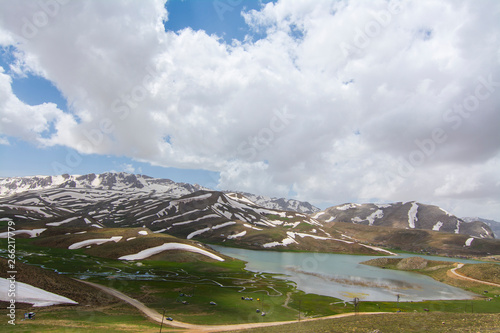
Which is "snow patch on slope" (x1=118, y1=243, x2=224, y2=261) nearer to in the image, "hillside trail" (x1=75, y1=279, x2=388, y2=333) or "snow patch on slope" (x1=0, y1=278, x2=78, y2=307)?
"hillside trail" (x1=75, y1=279, x2=388, y2=333)

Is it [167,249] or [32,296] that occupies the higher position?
[167,249]

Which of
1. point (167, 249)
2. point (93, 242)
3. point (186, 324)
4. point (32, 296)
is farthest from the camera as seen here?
point (93, 242)

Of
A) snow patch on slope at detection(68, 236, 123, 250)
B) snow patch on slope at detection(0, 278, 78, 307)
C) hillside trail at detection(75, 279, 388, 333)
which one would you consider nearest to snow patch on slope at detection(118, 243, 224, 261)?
snow patch on slope at detection(68, 236, 123, 250)

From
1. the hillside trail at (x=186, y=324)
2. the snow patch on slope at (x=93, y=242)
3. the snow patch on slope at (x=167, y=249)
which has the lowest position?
the hillside trail at (x=186, y=324)

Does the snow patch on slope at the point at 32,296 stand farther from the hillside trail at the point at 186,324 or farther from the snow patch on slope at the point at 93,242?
the snow patch on slope at the point at 93,242

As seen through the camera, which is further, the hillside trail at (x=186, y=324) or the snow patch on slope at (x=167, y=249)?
the snow patch on slope at (x=167, y=249)

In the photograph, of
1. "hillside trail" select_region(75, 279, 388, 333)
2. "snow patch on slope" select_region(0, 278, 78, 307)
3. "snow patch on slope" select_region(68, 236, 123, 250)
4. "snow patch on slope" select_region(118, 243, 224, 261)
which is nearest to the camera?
"hillside trail" select_region(75, 279, 388, 333)

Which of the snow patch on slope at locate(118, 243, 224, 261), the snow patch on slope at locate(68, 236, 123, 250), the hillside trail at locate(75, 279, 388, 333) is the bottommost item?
the hillside trail at locate(75, 279, 388, 333)

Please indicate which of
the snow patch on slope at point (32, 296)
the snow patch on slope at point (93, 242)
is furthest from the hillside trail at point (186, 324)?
the snow patch on slope at point (93, 242)

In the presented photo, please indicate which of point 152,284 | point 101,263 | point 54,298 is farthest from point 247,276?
point 54,298

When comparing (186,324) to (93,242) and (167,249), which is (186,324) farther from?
(93,242)

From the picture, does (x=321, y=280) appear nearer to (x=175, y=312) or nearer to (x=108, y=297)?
(x=175, y=312)

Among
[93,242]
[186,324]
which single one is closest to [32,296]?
[186,324]

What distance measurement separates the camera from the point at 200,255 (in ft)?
438
